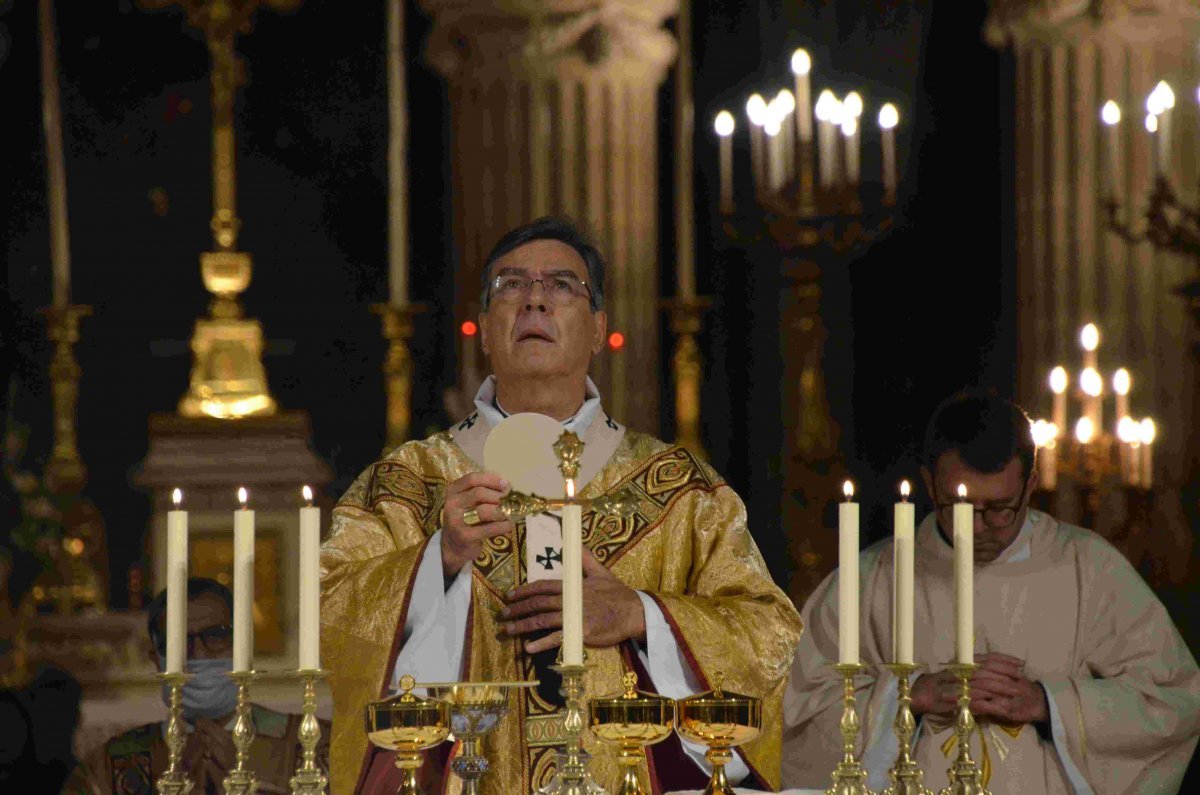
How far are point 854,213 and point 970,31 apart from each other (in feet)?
2.84

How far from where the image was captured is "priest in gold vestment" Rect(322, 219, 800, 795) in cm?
392

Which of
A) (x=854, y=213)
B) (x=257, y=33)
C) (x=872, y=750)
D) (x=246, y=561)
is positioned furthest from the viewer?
(x=257, y=33)

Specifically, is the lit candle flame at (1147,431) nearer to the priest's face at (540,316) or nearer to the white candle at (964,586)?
the priest's face at (540,316)

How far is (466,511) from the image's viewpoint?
12.1 feet

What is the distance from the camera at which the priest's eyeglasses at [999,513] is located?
17.0ft

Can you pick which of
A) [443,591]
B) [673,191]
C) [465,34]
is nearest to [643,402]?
[673,191]

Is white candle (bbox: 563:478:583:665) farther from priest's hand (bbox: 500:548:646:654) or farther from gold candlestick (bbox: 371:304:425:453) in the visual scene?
gold candlestick (bbox: 371:304:425:453)

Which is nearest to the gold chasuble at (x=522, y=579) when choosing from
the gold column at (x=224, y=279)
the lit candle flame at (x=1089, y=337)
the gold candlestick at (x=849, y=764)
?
the gold candlestick at (x=849, y=764)

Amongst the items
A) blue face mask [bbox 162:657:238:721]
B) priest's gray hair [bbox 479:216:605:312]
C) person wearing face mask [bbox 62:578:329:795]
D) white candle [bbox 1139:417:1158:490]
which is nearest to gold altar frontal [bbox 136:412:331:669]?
person wearing face mask [bbox 62:578:329:795]

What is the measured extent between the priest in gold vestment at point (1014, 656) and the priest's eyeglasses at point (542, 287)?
121 centimetres

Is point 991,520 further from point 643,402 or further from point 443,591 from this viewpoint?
point 643,402

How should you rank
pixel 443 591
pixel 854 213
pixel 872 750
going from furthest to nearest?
pixel 854 213, pixel 872 750, pixel 443 591

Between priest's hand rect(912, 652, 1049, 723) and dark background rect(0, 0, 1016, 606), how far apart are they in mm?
2686

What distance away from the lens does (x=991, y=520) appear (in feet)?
17.1
